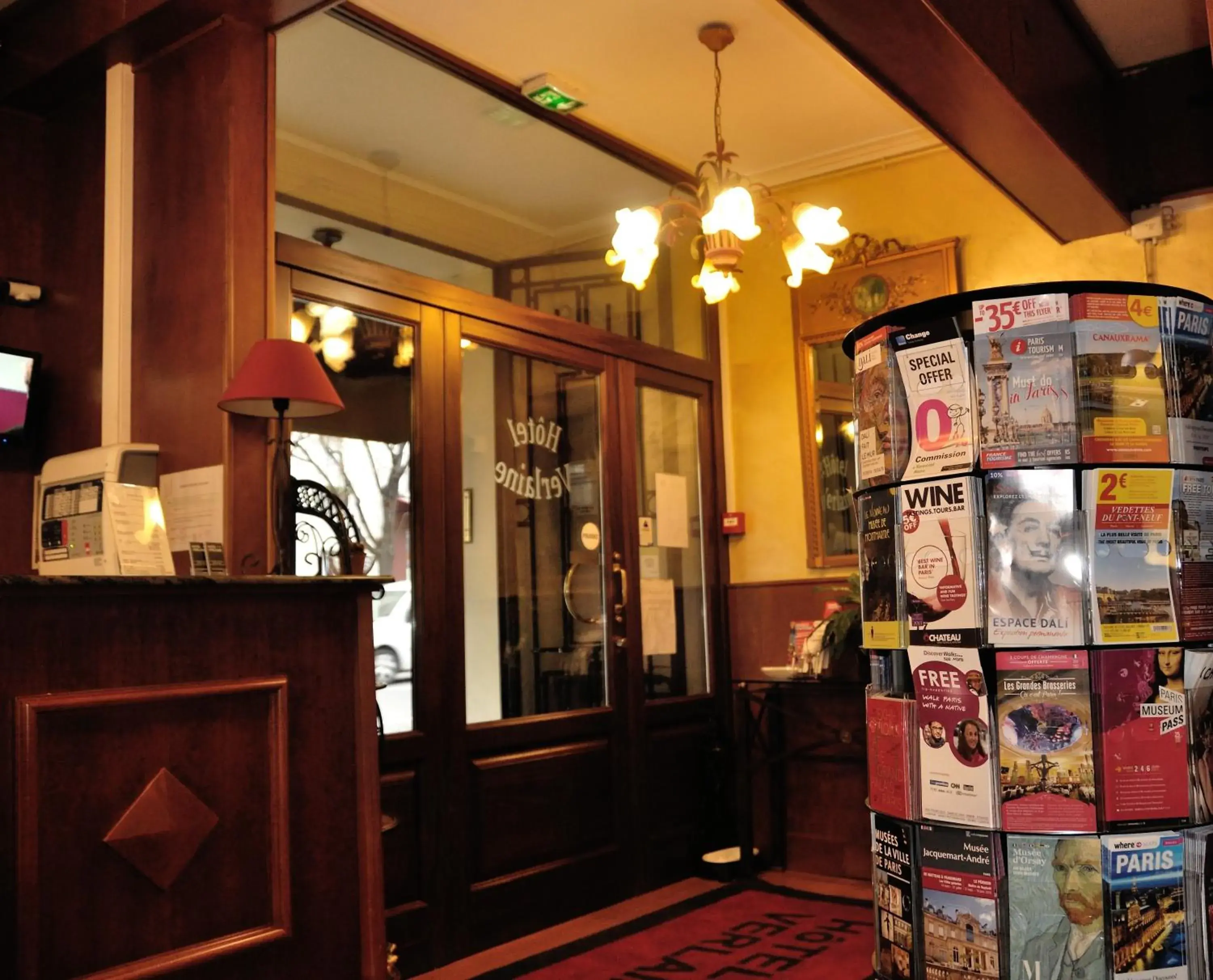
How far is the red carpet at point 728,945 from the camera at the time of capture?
3.66m

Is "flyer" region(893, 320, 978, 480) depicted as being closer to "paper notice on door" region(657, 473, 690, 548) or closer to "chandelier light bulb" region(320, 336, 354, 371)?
"chandelier light bulb" region(320, 336, 354, 371)

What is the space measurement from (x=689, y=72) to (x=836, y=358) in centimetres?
146

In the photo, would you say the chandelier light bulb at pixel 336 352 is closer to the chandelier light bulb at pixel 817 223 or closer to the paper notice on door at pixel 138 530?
the paper notice on door at pixel 138 530

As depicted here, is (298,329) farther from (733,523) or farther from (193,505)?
(733,523)

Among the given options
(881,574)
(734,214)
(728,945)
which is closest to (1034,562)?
(881,574)

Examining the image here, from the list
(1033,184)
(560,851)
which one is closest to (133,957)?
(560,851)

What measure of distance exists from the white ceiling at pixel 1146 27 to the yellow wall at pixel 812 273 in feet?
2.11

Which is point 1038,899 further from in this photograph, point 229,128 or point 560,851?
point 229,128

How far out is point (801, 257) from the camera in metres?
4.18

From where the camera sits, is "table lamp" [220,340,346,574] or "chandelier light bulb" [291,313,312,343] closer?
"table lamp" [220,340,346,574]

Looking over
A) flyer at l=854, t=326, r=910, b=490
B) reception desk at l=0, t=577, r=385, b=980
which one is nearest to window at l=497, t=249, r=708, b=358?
flyer at l=854, t=326, r=910, b=490

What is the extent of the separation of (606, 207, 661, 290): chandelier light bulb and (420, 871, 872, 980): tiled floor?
7.80 feet

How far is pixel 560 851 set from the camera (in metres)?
4.42

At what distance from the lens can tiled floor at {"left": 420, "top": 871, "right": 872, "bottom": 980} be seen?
385 cm
